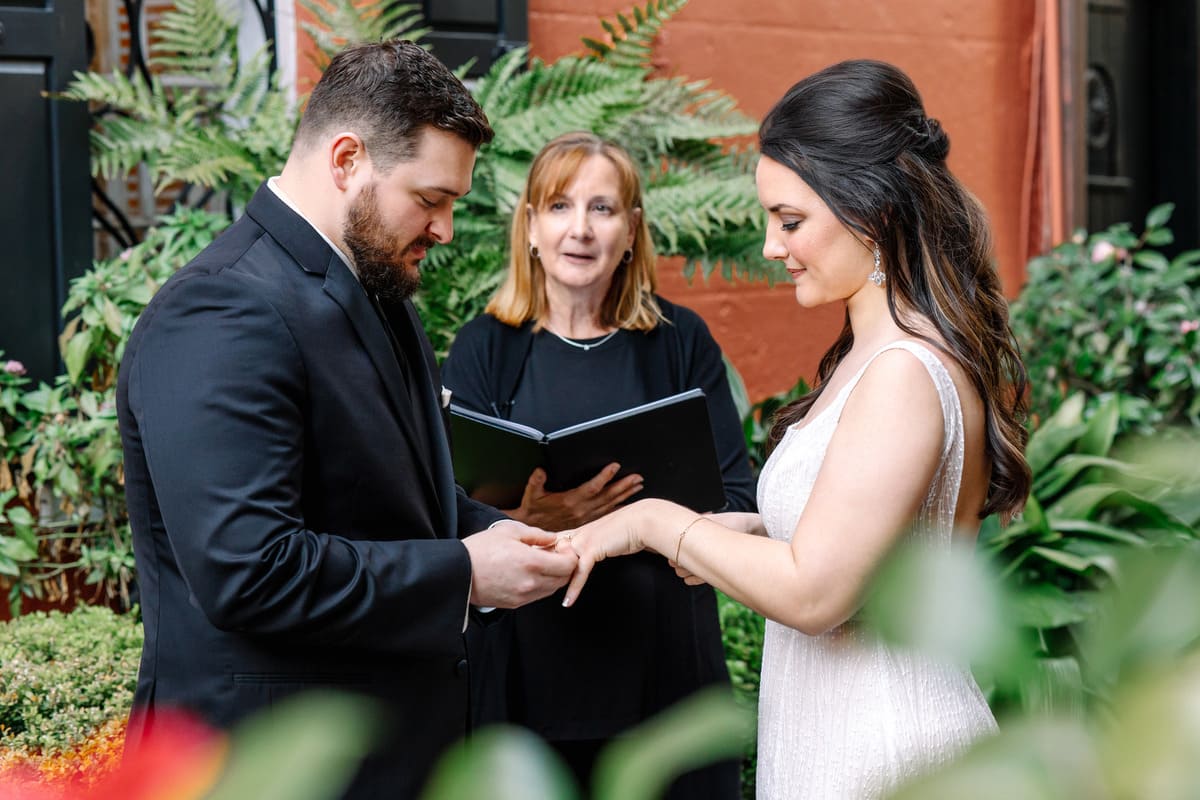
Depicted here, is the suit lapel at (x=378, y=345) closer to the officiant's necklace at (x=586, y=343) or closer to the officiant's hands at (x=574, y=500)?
the officiant's hands at (x=574, y=500)

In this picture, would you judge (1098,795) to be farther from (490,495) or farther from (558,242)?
(558,242)

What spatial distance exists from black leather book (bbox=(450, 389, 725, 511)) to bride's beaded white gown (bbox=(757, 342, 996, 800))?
0.49 meters

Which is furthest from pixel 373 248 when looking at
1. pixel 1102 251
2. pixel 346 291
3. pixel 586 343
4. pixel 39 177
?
pixel 1102 251

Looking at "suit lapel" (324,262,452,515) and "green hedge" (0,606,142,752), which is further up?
"suit lapel" (324,262,452,515)

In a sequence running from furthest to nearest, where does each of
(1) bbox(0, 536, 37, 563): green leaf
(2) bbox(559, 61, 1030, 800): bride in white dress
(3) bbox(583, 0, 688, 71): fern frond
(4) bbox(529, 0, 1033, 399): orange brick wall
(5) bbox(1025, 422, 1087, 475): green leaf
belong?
(4) bbox(529, 0, 1033, 399): orange brick wall < (5) bbox(1025, 422, 1087, 475): green leaf < (3) bbox(583, 0, 688, 71): fern frond < (1) bbox(0, 536, 37, 563): green leaf < (2) bbox(559, 61, 1030, 800): bride in white dress

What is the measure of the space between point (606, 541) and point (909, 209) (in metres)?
0.73

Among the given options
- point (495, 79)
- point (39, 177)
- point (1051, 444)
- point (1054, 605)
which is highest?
point (495, 79)

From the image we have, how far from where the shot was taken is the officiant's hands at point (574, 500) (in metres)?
2.64

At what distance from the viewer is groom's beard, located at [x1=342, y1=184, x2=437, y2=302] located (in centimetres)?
194

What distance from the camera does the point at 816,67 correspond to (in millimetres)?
5293

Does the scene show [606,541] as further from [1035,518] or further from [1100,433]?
[1100,433]

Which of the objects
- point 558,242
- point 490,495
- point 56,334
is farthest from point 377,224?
point 56,334

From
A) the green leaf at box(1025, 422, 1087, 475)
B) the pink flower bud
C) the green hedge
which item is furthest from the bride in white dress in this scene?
the pink flower bud

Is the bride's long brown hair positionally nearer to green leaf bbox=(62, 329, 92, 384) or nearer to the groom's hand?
the groom's hand
